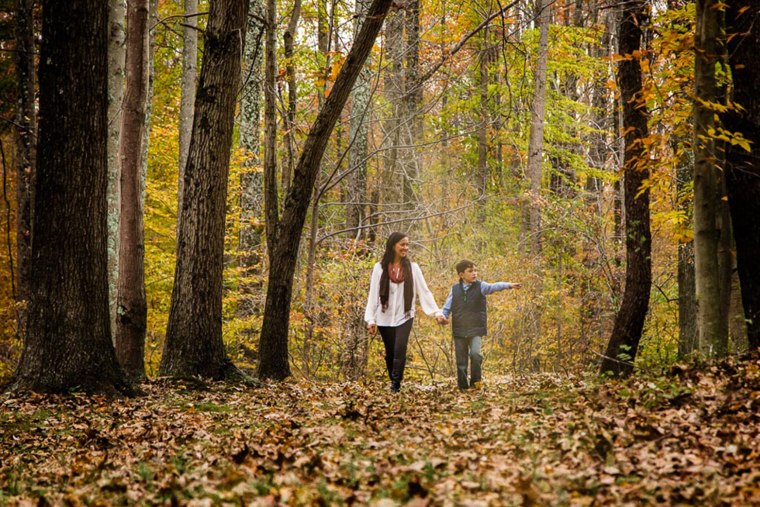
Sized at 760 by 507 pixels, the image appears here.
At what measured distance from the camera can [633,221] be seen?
9.78 meters

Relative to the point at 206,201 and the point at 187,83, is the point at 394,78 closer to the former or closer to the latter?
the point at 187,83

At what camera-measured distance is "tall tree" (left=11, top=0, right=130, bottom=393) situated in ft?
26.5

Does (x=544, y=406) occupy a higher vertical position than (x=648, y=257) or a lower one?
lower

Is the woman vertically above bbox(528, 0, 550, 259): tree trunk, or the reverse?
bbox(528, 0, 550, 259): tree trunk

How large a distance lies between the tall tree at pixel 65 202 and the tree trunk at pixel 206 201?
1.82 metres

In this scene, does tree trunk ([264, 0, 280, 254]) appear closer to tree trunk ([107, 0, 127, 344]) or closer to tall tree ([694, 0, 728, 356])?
tree trunk ([107, 0, 127, 344])

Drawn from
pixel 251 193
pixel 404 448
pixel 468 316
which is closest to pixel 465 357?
pixel 468 316

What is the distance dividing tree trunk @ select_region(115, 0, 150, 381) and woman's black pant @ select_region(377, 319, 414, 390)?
12.5 feet

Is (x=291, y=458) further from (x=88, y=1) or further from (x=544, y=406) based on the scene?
(x=88, y=1)

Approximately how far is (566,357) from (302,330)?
20.7 ft

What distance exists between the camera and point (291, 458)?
16.7 feet

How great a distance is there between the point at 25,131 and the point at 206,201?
5.62m

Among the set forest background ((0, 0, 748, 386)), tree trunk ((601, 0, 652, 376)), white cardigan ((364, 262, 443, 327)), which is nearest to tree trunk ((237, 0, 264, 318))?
forest background ((0, 0, 748, 386))

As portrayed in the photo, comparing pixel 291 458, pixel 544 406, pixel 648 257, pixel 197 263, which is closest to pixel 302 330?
pixel 197 263
